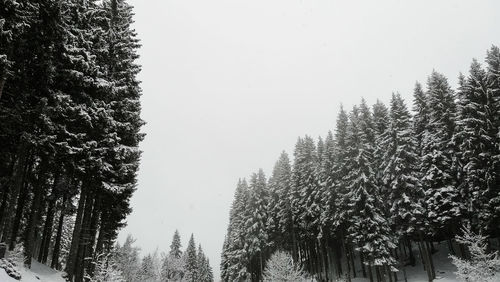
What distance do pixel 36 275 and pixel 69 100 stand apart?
8.64m

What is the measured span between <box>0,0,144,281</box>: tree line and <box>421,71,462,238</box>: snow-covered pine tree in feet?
99.1

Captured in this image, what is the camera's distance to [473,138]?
3403 centimetres

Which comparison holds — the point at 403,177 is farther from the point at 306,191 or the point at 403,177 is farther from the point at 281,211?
the point at 281,211

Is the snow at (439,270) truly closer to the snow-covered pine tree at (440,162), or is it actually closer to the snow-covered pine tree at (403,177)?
the snow-covered pine tree at (440,162)

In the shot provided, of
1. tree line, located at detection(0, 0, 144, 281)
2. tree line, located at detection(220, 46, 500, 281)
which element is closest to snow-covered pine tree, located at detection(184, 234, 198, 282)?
tree line, located at detection(220, 46, 500, 281)

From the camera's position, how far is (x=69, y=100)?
56.7 ft

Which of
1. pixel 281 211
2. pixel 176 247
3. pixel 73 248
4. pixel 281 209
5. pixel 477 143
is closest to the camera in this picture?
pixel 73 248

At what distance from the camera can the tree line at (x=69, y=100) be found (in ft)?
51.4

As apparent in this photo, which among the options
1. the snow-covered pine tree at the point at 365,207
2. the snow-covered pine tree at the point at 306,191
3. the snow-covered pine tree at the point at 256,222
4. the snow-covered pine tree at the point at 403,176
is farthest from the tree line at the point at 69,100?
the snow-covered pine tree at the point at 256,222

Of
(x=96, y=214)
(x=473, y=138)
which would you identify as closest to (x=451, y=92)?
(x=473, y=138)

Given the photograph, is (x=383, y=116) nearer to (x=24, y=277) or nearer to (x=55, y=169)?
(x=55, y=169)

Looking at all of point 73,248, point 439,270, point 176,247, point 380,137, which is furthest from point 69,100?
point 176,247

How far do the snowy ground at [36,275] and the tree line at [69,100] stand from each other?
1.02 meters

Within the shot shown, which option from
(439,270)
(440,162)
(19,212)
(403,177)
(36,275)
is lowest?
(439,270)
